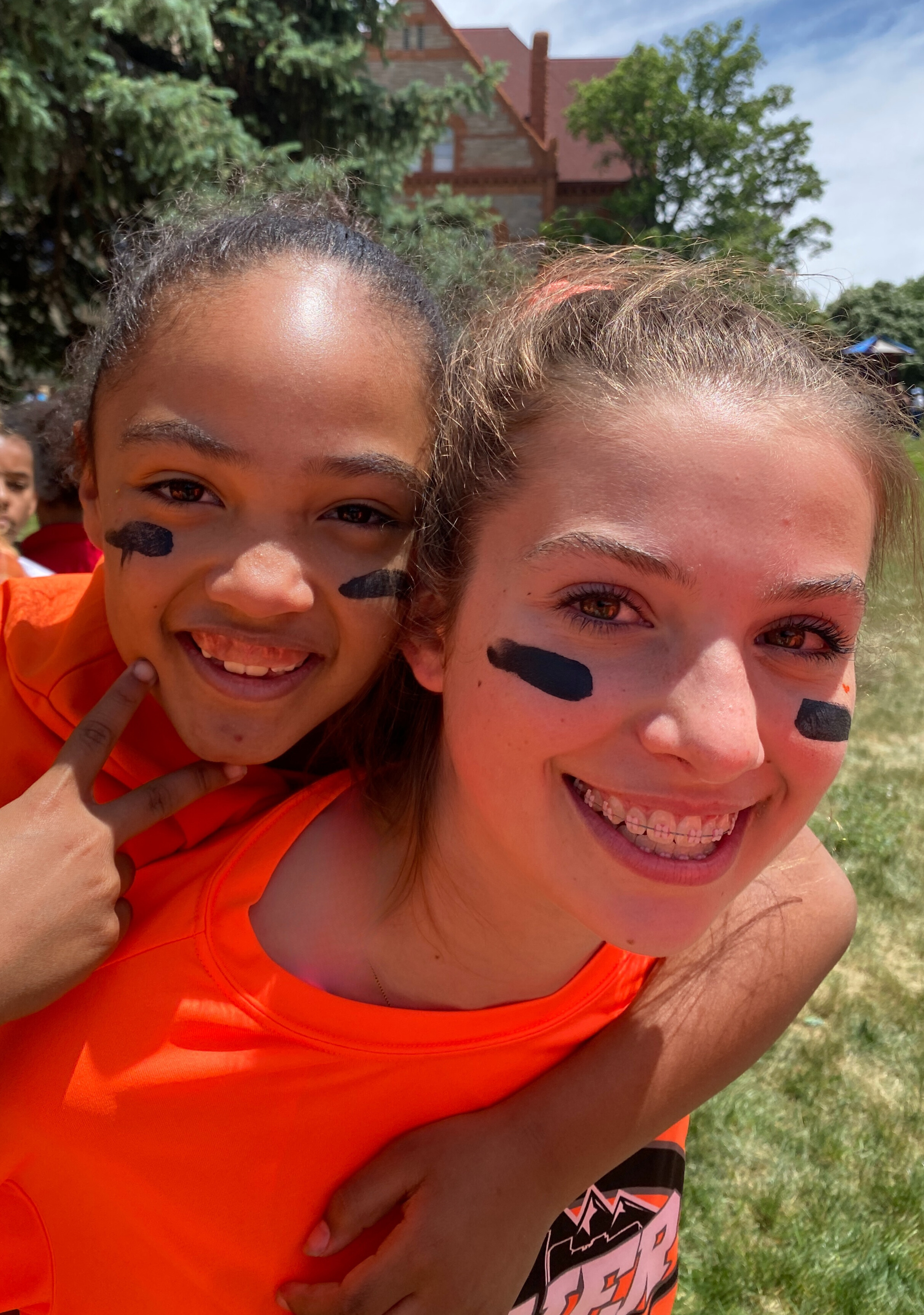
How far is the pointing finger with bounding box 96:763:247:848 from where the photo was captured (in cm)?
149

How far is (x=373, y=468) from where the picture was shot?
146cm

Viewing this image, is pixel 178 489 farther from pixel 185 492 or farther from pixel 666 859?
pixel 666 859

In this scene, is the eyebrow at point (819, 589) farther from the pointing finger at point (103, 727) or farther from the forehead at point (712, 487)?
the pointing finger at point (103, 727)

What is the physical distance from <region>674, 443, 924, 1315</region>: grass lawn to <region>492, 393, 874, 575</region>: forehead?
44 centimetres

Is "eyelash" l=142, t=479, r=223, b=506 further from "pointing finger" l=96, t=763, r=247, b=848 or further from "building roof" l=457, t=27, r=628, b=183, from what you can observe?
"building roof" l=457, t=27, r=628, b=183

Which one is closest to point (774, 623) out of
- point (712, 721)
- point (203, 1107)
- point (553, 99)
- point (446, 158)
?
point (712, 721)

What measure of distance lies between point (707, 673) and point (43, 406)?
14.3ft

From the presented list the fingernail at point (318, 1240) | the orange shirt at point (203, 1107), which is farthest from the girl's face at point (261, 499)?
the fingernail at point (318, 1240)

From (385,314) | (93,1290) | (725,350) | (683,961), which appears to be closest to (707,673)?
(725,350)

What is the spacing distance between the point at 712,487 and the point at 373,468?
Result: 56 centimetres

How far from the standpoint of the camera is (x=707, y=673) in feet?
3.54

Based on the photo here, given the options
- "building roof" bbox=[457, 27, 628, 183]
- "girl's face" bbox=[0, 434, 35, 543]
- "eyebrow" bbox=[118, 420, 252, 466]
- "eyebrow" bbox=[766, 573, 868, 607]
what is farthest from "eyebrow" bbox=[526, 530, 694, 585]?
"building roof" bbox=[457, 27, 628, 183]

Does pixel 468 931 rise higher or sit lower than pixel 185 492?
lower

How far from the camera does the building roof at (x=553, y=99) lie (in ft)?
123
